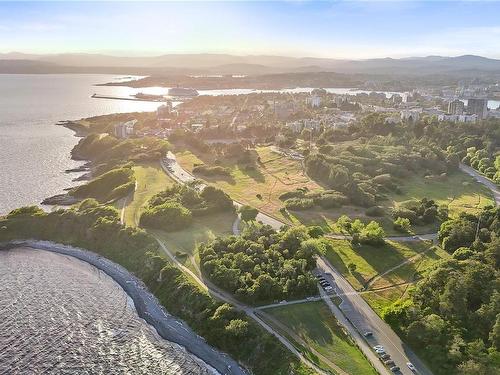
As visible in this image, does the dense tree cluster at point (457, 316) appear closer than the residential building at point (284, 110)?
Yes

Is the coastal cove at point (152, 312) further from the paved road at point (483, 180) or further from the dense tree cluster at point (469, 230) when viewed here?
the paved road at point (483, 180)

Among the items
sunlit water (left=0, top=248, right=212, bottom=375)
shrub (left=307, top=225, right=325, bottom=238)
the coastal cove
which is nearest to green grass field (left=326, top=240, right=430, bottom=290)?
shrub (left=307, top=225, right=325, bottom=238)

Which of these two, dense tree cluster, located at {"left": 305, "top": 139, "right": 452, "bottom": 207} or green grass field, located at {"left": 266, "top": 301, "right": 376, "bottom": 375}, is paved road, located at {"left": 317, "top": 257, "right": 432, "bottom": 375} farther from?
dense tree cluster, located at {"left": 305, "top": 139, "right": 452, "bottom": 207}

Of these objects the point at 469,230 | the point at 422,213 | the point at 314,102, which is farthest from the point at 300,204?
the point at 314,102

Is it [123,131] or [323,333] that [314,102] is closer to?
[123,131]

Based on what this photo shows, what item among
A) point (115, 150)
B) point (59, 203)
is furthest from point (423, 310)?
point (115, 150)

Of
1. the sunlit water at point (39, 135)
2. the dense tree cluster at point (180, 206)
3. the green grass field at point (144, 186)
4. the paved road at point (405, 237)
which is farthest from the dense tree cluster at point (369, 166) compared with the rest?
the sunlit water at point (39, 135)

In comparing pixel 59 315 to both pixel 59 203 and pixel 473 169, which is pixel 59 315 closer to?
pixel 59 203
